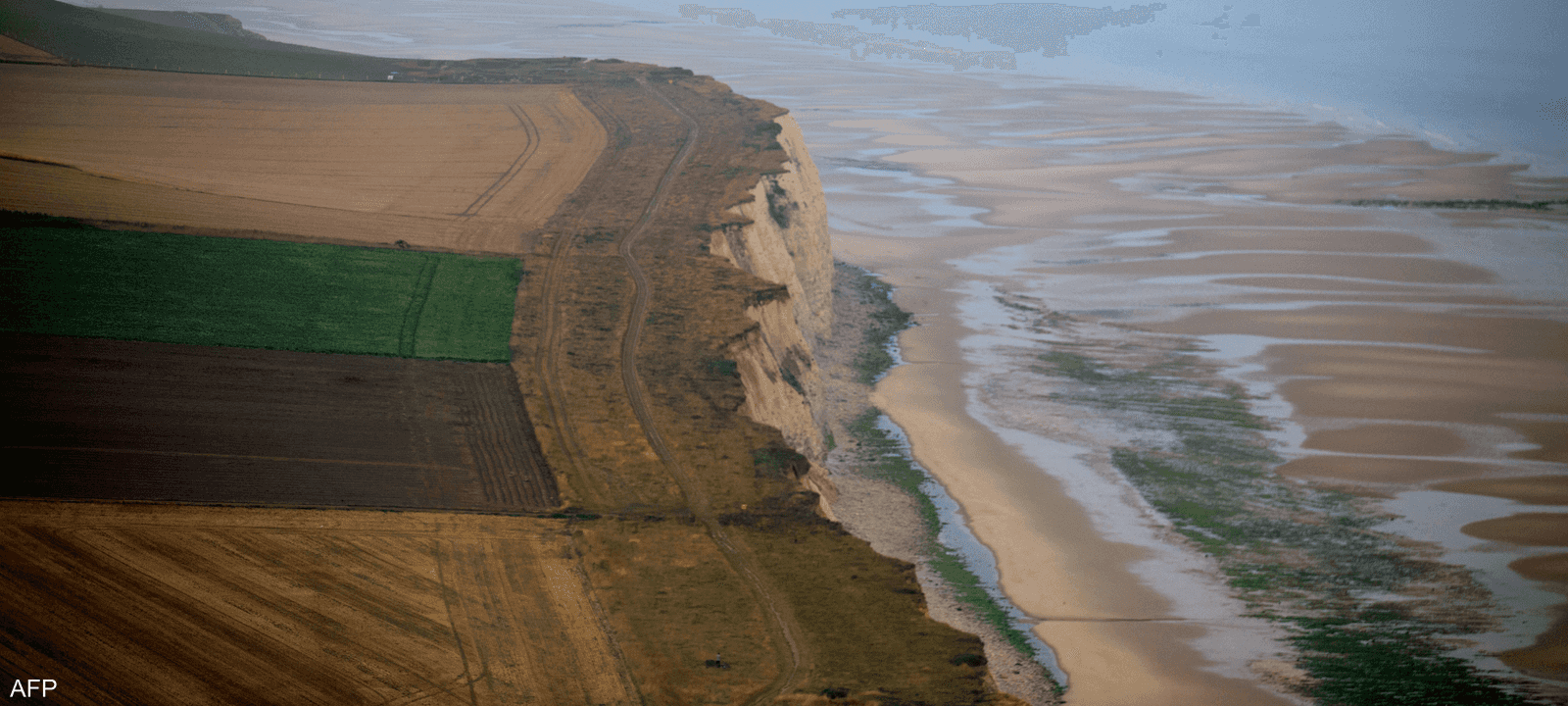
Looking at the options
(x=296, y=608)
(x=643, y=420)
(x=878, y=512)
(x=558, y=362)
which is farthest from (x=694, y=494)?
(x=878, y=512)

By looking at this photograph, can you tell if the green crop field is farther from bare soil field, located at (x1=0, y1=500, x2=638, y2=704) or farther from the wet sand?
the wet sand

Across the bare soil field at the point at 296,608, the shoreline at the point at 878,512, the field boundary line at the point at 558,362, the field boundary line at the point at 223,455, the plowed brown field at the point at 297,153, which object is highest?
the plowed brown field at the point at 297,153

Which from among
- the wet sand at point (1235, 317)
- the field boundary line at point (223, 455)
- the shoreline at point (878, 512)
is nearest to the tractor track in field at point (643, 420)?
the field boundary line at point (223, 455)

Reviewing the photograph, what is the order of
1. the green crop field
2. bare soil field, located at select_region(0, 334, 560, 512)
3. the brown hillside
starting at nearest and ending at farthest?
the brown hillside, bare soil field, located at select_region(0, 334, 560, 512), the green crop field


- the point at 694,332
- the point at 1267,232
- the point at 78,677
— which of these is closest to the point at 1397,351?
the point at 1267,232

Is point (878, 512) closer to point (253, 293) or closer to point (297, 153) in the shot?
point (253, 293)

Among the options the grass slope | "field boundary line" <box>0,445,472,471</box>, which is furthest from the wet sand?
the grass slope

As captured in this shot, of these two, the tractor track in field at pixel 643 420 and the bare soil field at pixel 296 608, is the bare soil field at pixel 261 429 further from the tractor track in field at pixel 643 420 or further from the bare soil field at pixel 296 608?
the tractor track in field at pixel 643 420
